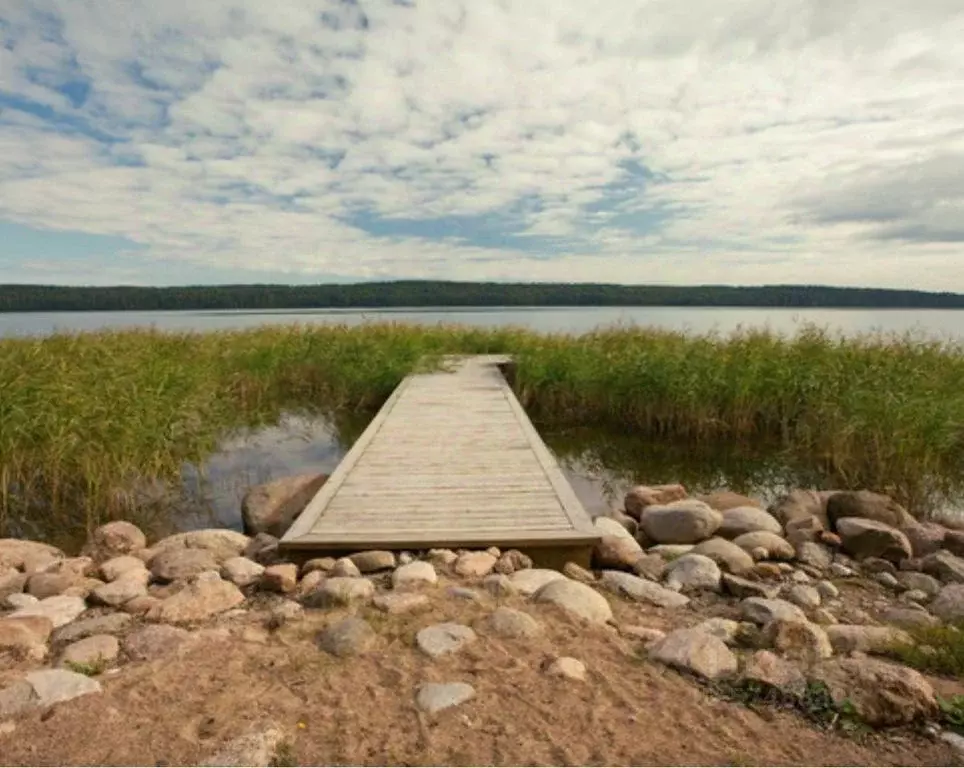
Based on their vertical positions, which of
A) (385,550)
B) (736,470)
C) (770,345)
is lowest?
(736,470)

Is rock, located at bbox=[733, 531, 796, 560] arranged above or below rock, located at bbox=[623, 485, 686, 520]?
above

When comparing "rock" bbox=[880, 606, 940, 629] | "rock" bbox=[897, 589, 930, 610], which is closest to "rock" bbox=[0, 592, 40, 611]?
"rock" bbox=[880, 606, 940, 629]

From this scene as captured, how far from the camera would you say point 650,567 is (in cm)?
444

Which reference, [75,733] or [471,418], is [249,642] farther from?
[471,418]

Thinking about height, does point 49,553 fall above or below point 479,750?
below

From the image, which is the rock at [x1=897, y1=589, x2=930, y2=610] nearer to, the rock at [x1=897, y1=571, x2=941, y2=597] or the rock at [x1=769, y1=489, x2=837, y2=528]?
the rock at [x1=897, y1=571, x2=941, y2=597]

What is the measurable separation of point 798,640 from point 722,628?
334mm

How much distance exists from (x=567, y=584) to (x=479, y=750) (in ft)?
4.75

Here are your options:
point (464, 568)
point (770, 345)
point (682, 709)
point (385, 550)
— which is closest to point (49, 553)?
point (385, 550)

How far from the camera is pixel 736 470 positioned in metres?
8.73

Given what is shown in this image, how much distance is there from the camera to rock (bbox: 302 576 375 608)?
137 inches

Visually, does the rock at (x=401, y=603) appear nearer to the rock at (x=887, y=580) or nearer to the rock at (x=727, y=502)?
the rock at (x=887, y=580)

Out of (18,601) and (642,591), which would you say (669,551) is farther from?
(18,601)

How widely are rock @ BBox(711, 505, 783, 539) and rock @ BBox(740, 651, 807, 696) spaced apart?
8.99 feet
